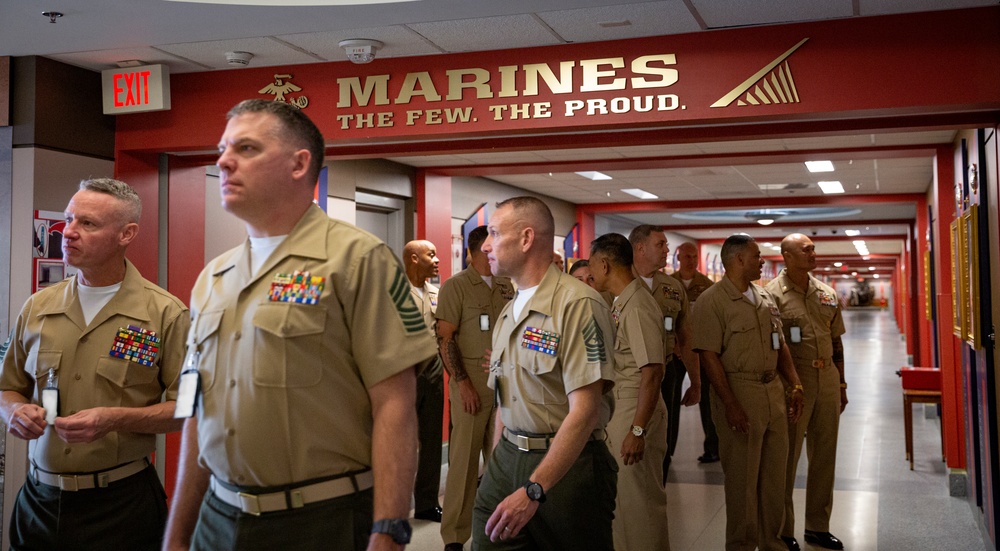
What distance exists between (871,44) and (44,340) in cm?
380

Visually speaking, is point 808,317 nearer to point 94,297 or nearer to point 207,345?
point 94,297

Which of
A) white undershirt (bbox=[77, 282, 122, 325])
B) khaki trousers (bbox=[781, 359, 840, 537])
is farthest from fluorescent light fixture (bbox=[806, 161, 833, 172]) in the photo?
white undershirt (bbox=[77, 282, 122, 325])

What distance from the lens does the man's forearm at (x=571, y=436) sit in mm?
2723

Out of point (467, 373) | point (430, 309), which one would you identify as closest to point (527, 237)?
point (467, 373)

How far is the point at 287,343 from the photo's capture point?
5.92ft

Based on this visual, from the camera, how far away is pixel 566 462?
2.74m

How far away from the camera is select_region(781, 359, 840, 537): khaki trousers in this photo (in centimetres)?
523

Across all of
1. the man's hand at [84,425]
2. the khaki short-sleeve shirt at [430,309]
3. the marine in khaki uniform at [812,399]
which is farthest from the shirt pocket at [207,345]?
the marine in khaki uniform at [812,399]

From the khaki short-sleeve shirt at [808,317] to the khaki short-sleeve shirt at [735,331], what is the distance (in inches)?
24.6

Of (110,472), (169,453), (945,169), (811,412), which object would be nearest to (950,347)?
(945,169)

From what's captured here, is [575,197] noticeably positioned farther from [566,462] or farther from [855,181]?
[566,462]

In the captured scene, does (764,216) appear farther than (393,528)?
Yes

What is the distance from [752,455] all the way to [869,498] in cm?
230

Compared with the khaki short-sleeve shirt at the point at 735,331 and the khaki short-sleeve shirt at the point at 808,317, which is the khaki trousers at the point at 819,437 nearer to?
the khaki short-sleeve shirt at the point at 808,317
